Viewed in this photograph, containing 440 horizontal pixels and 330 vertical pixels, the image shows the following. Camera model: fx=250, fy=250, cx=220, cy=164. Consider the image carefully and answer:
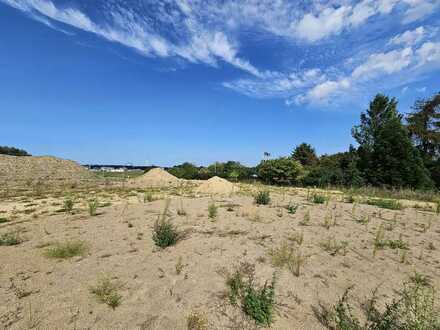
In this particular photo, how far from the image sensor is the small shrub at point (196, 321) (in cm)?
226

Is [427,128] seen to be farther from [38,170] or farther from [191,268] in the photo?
[38,170]

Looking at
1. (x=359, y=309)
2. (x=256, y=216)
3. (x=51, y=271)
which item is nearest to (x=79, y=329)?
(x=51, y=271)

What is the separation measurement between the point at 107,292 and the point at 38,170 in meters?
28.3

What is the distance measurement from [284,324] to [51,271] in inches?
117

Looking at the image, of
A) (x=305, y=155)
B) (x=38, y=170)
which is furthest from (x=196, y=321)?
(x=305, y=155)

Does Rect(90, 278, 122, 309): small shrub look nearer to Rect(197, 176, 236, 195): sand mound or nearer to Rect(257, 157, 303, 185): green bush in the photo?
Rect(197, 176, 236, 195): sand mound

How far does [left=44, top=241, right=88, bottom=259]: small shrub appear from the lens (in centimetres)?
371

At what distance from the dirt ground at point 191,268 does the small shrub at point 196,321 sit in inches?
1.8

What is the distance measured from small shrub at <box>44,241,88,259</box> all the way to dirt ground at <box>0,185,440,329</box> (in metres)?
0.09

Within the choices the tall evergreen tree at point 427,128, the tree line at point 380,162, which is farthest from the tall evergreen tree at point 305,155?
the tall evergreen tree at point 427,128

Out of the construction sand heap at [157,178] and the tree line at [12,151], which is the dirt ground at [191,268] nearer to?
the construction sand heap at [157,178]

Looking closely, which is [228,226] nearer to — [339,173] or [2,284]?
[2,284]

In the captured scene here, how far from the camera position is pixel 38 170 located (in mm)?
25219

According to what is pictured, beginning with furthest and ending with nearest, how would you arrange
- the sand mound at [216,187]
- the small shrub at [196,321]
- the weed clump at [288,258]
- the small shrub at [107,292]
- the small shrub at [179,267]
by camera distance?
1. the sand mound at [216,187]
2. the weed clump at [288,258]
3. the small shrub at [179,267]
4. the small shrub at [107,292]
5. the small shrub at [196,321]
